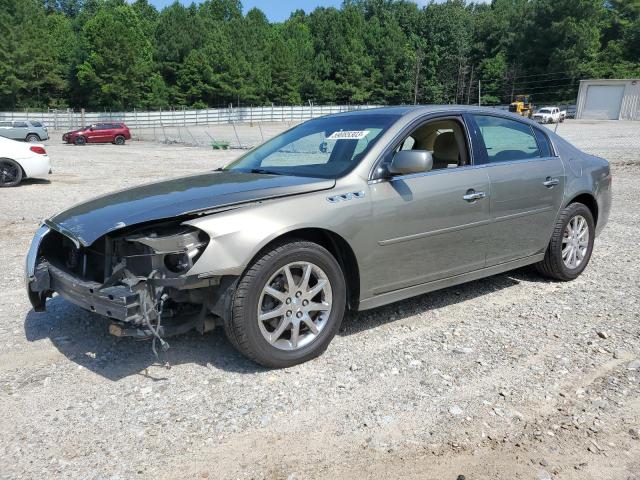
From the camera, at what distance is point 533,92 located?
7938cm

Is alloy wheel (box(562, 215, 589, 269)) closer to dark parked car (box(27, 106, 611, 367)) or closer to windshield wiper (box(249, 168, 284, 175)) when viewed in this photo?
dark parked car (box(27, 106, 611, 367))

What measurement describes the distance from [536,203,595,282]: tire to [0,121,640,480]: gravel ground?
1.34 ft

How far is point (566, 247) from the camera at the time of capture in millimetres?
5406

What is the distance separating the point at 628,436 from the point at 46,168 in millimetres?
12769

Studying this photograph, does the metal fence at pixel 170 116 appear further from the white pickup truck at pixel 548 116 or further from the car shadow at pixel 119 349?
the car shadow at pixel 119 349

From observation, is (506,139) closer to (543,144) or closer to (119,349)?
(543,144)

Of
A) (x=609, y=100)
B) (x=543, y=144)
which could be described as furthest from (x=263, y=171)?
(x=609, y=100)

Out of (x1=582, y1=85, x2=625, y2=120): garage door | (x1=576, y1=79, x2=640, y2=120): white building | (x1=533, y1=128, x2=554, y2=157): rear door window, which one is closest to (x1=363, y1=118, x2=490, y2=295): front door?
(x1=533, y1=128, x2=554, y2=157): rear door window

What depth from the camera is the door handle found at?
14.3 ft

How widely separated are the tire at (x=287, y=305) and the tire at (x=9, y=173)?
10881mm

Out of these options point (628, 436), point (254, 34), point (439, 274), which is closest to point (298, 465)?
point (628, 436)

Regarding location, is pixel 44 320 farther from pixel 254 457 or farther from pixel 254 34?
pixel 254 34

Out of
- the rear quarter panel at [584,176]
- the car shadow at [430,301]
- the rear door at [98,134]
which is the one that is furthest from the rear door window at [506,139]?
the rear door at [98,134]

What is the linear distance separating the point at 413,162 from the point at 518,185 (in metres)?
1.39
